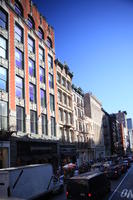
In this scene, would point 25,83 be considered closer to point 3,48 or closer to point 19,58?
point 19,58

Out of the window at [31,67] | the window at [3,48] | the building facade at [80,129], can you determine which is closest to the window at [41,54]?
the window at [31,67]

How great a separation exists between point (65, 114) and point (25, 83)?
628 inches

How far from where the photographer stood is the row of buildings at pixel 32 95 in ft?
80.7

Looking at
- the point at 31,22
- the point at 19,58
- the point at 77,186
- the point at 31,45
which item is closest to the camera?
the point at 77,186

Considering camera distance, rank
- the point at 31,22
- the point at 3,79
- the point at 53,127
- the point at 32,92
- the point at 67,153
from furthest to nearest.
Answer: the point at 67,153
the point at 53,127
the point at 31,22
the point at 32,92
the point at 3,79

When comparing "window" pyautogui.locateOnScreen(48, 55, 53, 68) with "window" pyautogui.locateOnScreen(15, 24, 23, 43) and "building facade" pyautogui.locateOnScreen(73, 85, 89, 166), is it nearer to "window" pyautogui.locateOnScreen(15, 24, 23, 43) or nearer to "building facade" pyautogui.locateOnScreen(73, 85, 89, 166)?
"window" pyautogui.locateOnScreen(15, 24, 23, 43)

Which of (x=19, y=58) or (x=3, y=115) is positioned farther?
(x=19, y=58)

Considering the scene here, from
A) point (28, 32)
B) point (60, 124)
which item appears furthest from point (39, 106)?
point (28, 32)

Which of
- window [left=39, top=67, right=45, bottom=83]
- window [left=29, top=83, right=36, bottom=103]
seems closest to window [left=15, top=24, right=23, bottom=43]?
window [left=39, top=67, right=45, bottom=83]

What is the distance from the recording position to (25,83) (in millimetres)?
28578

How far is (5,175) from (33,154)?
15.7 metres

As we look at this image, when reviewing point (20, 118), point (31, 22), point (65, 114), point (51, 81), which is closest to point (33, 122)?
point (20, 118)

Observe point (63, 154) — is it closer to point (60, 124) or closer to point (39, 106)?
point (60, 124)

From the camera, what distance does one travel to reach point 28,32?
31688mm
